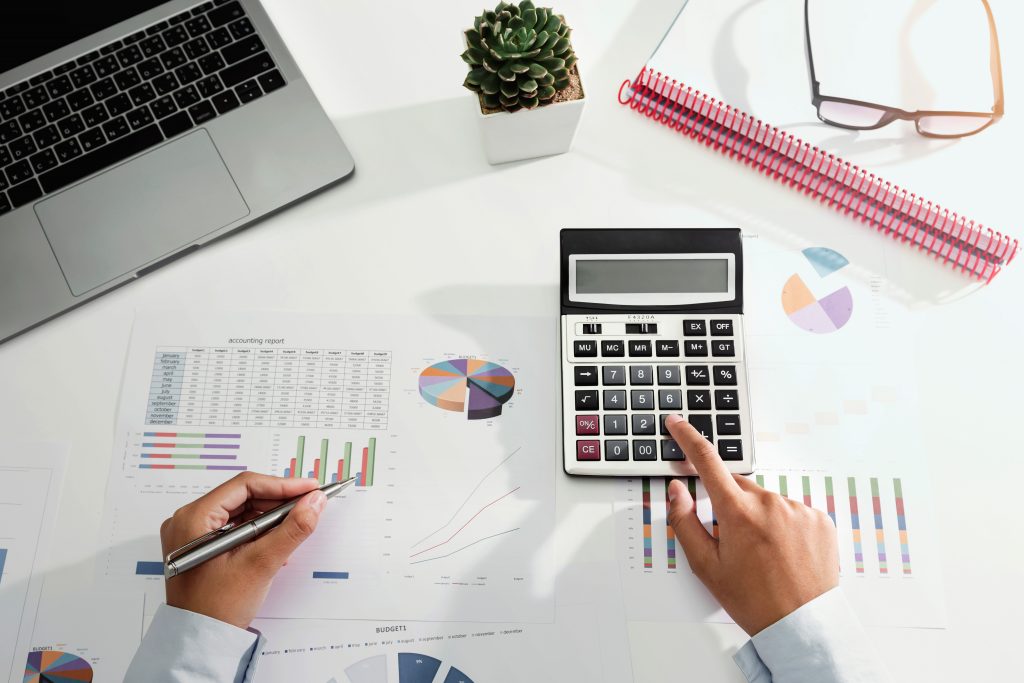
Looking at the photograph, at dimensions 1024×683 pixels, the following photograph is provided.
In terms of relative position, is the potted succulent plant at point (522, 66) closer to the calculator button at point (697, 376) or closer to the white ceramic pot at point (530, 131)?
the white ceramic pot at point (530, 131)

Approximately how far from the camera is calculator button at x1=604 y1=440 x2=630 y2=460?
682 mm

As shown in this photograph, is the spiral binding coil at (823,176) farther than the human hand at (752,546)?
Yes

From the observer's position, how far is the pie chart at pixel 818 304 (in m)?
0.74

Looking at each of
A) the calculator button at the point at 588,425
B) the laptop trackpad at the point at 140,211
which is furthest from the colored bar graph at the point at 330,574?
the laptop trackpad at the point at 140,211

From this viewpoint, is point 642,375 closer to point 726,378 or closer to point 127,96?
point 726,378

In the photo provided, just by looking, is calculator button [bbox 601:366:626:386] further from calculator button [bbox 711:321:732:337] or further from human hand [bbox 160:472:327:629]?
human hand [bbox 160:472:327:629]

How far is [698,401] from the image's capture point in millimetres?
690

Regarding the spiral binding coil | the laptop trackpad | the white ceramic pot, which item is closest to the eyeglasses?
the spiral binding coil

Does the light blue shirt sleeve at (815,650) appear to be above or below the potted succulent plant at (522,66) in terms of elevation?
below

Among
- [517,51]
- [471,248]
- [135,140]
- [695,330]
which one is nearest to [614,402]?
[695,330]

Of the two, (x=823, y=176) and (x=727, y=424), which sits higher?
(x=823, y=176)

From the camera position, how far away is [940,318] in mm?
746

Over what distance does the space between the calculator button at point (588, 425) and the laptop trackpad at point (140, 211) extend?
409 mm

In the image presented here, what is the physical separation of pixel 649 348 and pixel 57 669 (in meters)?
0.62
